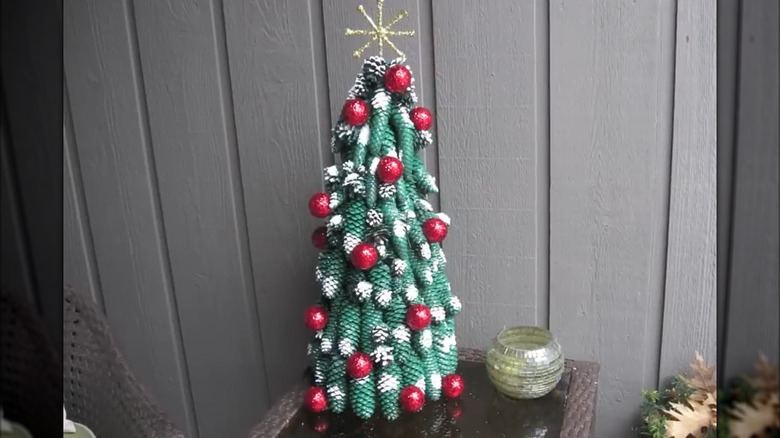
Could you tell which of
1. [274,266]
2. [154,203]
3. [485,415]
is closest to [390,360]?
[485,415]

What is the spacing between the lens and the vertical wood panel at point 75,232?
1.37m

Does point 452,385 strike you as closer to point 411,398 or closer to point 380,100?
point 411,398

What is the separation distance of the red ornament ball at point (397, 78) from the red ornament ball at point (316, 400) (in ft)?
1.43

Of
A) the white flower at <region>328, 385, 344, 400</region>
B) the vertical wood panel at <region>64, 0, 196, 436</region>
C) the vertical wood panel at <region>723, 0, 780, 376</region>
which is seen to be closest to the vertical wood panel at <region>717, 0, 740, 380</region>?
the vertical wood panel at <region>723, 0, 780, 376</region>

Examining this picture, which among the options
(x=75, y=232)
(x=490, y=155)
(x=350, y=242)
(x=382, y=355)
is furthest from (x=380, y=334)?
(x=75, y=232)

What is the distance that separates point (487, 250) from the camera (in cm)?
117

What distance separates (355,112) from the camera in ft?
2.94

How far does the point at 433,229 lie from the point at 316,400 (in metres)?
0.29

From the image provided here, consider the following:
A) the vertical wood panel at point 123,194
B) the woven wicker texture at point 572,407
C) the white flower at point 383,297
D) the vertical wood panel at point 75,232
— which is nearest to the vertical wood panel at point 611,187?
the woven wicker texture at point 572,407

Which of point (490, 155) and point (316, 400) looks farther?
point (490, 155)

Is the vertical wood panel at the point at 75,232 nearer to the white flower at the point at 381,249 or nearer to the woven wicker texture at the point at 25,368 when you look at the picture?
the white flower at the point at 381,249

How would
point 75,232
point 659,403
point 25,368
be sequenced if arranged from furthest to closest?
point 75,232, point 659,403, point 25,368

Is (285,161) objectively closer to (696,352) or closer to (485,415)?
(485,415)

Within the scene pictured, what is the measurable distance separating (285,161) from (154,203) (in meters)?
0.31
